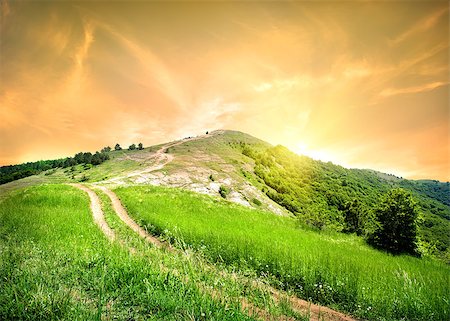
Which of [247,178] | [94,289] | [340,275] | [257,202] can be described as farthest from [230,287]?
[247,178]

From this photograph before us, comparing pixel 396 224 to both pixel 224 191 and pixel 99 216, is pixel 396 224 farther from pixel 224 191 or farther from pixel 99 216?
pixel 224 191

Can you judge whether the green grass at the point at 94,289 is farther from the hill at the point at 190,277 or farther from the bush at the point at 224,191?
the bush at the point at 224,191

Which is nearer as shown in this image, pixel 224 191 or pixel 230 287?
pixel 230 287

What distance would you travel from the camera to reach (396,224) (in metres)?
22.4

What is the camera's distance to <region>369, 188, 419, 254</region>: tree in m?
21.5

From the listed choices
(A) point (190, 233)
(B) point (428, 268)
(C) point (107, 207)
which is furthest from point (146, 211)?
(B) point (428, 268)

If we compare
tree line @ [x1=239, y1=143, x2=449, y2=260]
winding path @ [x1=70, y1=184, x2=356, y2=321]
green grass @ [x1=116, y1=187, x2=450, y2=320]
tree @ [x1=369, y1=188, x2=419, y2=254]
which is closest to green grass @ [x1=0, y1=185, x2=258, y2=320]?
winding path @ [x1=70, y1=184, x2=356, y2=321]

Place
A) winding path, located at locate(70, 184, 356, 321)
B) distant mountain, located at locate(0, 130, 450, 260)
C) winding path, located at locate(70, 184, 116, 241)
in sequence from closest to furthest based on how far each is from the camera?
1. winding path, located at locate(70, 184, 356, 321)
2. winding path, located at locate(70, 184, 116, 241)
3. distant mountain, located at locate(0, 130, 450, 260)

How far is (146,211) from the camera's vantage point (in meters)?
24.2

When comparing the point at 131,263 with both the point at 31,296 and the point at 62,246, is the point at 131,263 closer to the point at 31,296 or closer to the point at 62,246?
the point at 31,296

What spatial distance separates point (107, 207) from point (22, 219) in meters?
9.32

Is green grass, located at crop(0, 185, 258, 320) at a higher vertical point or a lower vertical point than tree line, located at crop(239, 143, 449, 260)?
lower

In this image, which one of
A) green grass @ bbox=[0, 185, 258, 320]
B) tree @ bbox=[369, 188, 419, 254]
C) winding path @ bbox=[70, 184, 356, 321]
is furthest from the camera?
tree @ bbox=[369, 188, 419, 254]

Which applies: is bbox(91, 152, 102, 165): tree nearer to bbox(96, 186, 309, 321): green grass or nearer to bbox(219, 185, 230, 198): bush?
bbox(219, 185, 230, 198): bush
